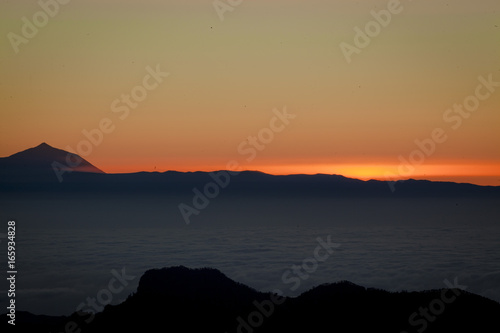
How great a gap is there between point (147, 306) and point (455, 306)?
39.1ft

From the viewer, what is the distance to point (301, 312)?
24.1m

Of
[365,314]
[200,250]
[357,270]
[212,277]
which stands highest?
[200,250]

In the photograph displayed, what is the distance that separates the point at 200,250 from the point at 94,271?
31970 mm

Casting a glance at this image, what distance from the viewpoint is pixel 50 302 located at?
53.8 metres

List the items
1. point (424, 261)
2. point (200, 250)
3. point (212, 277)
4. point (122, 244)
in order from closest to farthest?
point (212, 277)
point (424, 261)
point (200, 250)
point (122, 244)

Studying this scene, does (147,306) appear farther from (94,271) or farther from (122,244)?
(122,244)

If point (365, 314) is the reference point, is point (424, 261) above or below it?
above

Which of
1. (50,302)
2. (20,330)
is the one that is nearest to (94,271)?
(50,302)

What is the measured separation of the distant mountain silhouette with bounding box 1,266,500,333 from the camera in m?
22.6

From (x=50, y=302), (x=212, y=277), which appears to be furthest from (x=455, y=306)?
(x=50, y=302)

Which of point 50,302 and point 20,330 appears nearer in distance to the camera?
point 20,330

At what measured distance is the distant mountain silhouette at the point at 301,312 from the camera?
74.2 feet

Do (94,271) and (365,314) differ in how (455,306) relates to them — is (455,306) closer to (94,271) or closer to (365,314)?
(365,314)

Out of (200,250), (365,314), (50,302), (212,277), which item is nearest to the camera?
(365,314)
